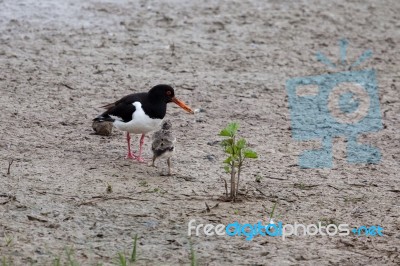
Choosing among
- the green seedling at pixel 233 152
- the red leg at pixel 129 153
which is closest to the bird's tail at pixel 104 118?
the red leg at pixel 129 153

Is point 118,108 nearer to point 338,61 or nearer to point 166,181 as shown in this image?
point 166,181

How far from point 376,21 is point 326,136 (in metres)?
4.25

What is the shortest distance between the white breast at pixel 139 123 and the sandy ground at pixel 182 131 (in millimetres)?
343

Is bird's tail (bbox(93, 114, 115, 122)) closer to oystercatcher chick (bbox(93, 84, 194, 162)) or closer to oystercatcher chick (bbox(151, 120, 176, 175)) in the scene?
oystercatcher chick (bbox(93, 84, 194, 162))

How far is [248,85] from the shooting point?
10766mm

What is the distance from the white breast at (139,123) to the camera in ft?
28.0

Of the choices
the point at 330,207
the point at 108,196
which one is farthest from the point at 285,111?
the point at 108,196

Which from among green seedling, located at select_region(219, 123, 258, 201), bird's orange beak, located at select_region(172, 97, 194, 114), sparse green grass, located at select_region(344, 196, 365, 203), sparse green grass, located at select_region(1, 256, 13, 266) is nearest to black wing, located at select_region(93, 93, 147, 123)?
bird's orange beak, located at select_region(172, 97, 194, 114)

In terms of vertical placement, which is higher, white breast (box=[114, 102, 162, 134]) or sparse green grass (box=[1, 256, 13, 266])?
white breast (box=[114, 102, 162, 134])

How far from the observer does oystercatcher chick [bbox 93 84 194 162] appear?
8.55 meters

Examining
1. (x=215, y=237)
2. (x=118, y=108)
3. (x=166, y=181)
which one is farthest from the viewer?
(x=118, y=108)

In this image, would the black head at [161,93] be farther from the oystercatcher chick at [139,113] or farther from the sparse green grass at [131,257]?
the sparse green grass at [131,257]

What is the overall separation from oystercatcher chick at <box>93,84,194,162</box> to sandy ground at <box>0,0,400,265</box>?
326 millimetres

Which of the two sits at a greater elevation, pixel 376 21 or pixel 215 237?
pixel 376 21
